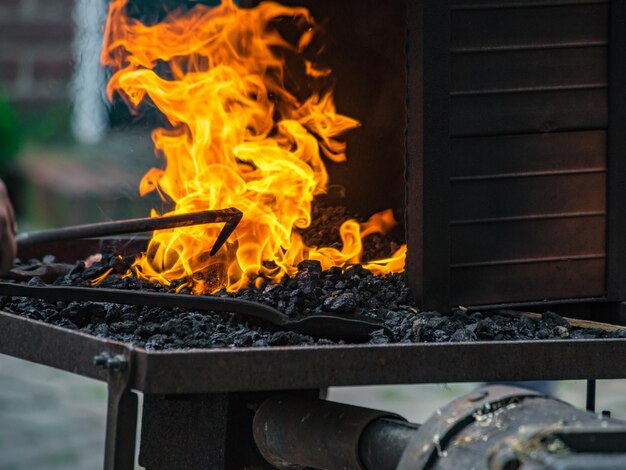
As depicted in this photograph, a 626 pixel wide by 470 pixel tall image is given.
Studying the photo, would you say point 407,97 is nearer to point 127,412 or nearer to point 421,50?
point 421,50

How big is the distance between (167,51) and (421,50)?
0.74 meters

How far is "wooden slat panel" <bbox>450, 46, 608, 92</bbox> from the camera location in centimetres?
196

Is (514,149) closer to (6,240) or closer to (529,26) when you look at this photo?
(529,26)

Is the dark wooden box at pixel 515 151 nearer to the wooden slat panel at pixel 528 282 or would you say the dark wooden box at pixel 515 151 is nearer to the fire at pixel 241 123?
the wooden slat panel at pixel 528 282

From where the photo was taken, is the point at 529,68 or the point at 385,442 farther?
the point at 529,68

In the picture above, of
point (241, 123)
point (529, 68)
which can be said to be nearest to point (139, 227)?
point (241, 123)

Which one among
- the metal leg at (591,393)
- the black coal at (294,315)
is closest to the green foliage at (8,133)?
the black coal at (294,315)

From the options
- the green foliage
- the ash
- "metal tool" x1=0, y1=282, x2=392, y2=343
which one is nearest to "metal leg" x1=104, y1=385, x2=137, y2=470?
the ash

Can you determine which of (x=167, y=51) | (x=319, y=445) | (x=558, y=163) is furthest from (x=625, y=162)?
(x=167, y=51)

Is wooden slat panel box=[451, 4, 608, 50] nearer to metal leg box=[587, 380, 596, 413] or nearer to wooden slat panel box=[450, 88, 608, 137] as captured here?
wooden slat panel box=[450, 88, 608, 137]

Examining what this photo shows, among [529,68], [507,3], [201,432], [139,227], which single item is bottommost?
[201,432]

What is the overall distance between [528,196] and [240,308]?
0.59 meters

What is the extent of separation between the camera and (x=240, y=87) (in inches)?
95.0

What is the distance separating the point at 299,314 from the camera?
6.17 feet
